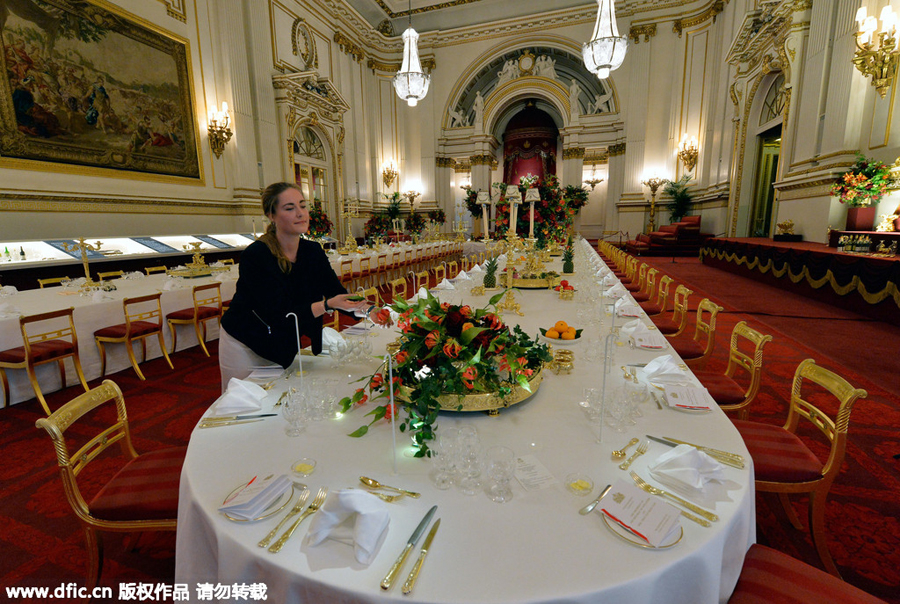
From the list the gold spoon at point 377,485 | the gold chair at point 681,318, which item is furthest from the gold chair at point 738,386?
the gold spoon at point 377,485

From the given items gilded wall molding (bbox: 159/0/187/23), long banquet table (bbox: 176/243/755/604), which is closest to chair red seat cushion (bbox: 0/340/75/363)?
long banquet table (bbox: 176/243/755/604)

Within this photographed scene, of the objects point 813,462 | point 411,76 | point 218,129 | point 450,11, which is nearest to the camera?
point 813,462

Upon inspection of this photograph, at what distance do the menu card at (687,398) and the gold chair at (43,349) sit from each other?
12.8ft

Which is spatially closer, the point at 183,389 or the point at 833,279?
the point at 183,389

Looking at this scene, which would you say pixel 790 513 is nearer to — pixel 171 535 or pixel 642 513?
pixel 642 513

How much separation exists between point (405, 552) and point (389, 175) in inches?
636

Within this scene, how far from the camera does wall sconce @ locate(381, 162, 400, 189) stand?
15867 millimetres

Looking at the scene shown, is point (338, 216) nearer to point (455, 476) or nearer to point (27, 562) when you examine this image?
point (27, 562)

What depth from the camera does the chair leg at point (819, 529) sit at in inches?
60.9

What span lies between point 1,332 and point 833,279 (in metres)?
8.79

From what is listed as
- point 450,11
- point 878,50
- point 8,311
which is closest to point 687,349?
point 8,311

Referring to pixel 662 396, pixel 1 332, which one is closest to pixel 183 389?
pixel 1 332

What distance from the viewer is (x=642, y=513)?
3.04 ft

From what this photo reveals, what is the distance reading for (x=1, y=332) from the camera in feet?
9.83
